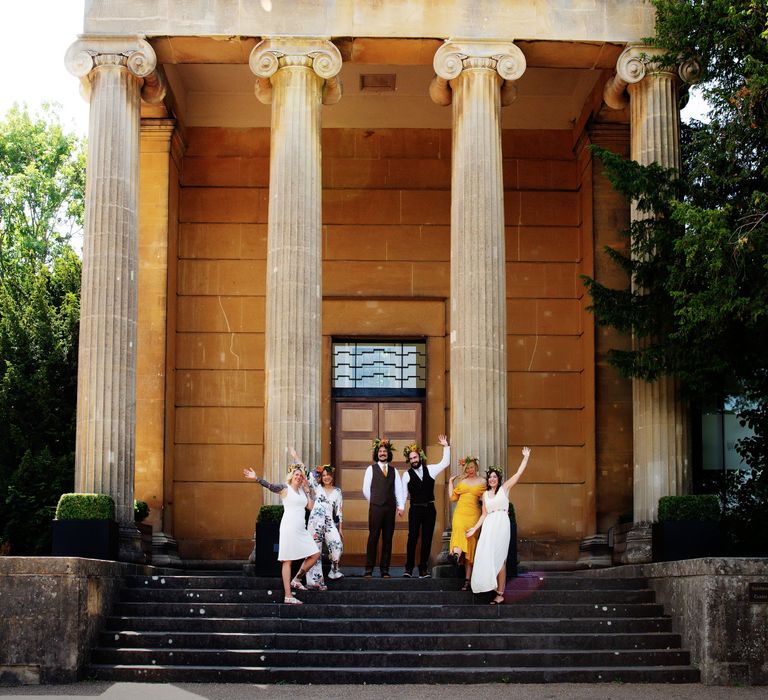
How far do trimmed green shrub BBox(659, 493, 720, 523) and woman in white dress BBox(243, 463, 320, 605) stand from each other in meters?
5.29

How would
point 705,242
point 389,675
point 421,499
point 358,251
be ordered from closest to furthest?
point 389,675, point 705,242, point 421,499, point 358,251

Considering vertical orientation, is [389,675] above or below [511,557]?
below

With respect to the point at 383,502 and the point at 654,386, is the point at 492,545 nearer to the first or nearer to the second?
the point at 383,502

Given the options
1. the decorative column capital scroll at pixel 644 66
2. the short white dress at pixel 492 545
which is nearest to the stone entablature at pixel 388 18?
the decorative column capital scroll at pixel 644 66

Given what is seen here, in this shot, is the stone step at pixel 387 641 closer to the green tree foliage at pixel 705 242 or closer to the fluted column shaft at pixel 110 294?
the fluted column shaft at pixel 110 294

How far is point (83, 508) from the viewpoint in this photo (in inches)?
738

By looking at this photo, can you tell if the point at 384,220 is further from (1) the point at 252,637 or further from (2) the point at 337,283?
(1) the point at 252,637

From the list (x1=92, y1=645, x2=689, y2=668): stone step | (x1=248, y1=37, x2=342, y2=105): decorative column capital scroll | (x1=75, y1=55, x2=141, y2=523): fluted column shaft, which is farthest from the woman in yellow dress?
(x1=248, y1=37, x2=342, y2=105): decorative column capital scroll

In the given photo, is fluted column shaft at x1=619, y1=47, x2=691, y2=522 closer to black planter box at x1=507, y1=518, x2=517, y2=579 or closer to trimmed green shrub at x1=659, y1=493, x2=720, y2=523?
trimmed green shrub at x1=659, y1=493, x2=720, y2=523

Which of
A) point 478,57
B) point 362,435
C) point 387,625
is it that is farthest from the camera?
point 362,435

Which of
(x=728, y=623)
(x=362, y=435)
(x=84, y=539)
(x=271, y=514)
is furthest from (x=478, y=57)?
(x=728, y=623)

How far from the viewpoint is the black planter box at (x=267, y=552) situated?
18.6 meters

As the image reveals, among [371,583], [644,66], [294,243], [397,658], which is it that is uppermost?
[644,66]

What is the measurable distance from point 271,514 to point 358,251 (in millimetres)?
7559
